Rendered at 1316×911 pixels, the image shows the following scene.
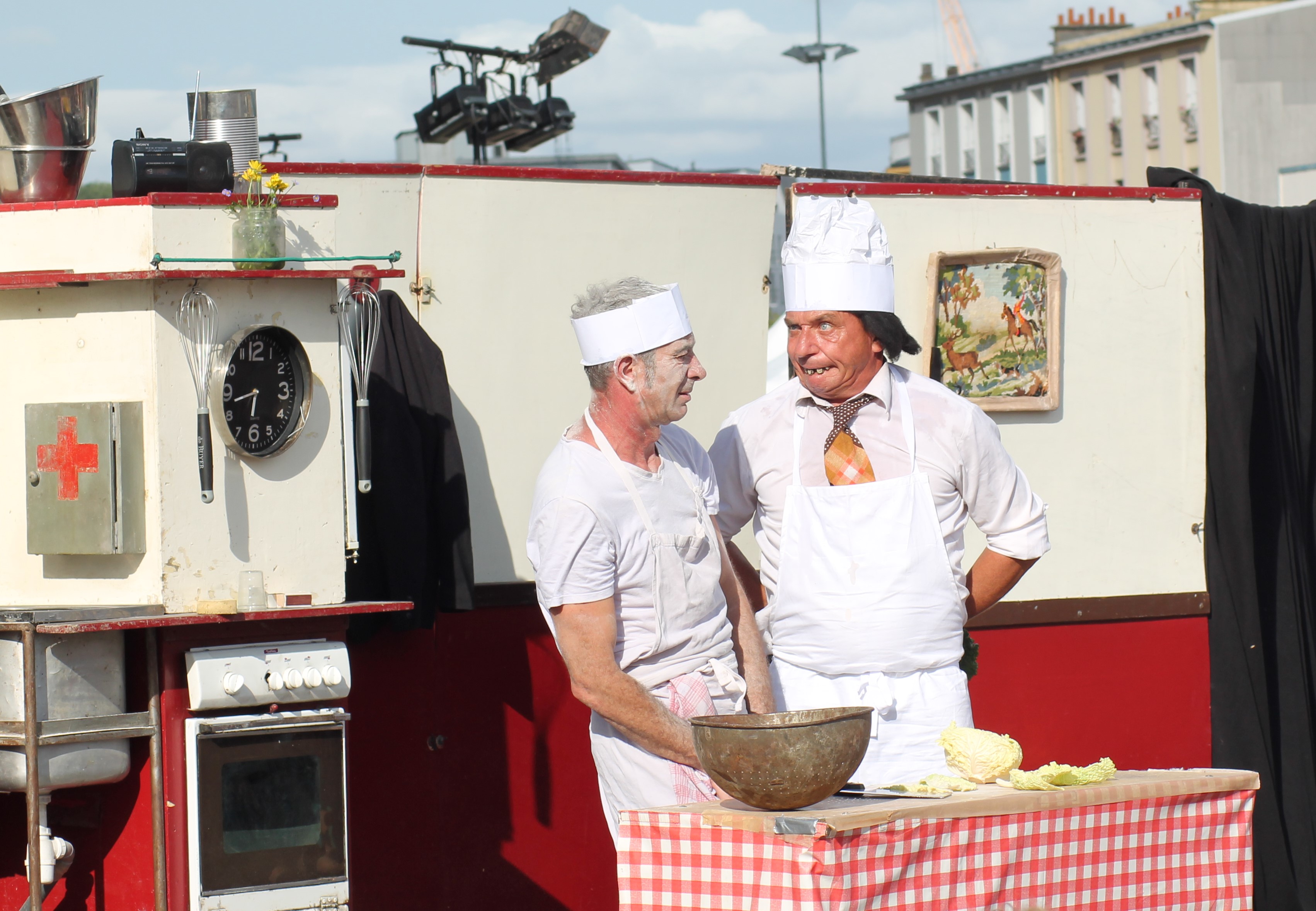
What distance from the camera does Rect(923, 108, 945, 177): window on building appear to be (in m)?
47.7

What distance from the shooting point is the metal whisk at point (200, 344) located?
12.3 feet

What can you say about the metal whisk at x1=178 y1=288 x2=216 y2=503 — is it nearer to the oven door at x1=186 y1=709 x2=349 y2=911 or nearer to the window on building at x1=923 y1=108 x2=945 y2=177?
the oven door at x1=186 y1=709 x2=349 y2=911

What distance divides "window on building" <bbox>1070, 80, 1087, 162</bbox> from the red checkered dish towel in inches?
1608

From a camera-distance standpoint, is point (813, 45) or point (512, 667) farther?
point (813, 45)

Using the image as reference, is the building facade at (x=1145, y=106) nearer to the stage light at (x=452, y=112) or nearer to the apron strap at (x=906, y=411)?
the stage light at (x=452, y=112)

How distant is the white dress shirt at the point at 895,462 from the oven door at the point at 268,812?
1.13 m

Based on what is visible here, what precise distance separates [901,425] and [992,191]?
2212mm

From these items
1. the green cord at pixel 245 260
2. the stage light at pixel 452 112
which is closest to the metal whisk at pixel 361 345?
the green cord at pixel 245 260

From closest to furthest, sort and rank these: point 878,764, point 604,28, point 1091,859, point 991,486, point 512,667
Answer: point 1091,859
point 878,764
point 991,486
point 512,667
point 604,28

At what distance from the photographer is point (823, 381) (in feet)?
12.5

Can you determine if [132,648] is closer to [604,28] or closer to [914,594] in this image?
[914,594]

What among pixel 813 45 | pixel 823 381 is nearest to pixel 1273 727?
pixel 823 381

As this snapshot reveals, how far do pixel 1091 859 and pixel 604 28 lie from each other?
697 cm

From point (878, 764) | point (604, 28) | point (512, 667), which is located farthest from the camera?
point (604, 28)
